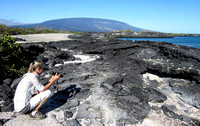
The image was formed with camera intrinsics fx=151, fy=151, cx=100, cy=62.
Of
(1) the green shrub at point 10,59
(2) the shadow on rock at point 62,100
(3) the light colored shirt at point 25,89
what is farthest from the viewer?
(1) the green shrub at point 10,59

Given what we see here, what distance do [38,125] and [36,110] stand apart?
0.40m

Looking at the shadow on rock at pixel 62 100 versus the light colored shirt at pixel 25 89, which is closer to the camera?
the light colored shirt at pixel 25 89

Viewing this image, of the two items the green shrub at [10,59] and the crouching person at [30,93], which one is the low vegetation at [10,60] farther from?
the crouching person at [30,93]

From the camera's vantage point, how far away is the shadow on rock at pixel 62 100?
14.6 feet

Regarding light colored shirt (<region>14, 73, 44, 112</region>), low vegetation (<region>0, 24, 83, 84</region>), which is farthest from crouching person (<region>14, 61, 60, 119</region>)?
low vegetation (<region>0, 24, 83, 84</region>)

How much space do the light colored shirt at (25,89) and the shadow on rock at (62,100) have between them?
738 millimetres

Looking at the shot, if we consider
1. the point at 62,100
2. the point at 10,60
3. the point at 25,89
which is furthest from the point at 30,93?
the point at 10,60

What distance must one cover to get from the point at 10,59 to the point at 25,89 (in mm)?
4307

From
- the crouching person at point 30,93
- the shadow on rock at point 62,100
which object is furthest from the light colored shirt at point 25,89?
A: the shadow on rock at point 62,100

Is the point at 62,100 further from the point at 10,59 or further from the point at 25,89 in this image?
the point at 10,59

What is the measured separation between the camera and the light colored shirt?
11.8 feet

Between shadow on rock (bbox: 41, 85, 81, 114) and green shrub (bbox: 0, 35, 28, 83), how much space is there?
102 inches

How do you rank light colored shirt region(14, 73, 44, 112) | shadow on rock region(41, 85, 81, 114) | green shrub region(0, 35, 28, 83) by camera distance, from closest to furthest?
light colored shirt region(14, 73, 44, 112)
shadow on rock region(41, 85, 81, 114)
green shrub region(0, 35, 28, 83)

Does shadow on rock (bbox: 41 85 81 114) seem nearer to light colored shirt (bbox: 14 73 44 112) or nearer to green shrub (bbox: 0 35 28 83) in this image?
light colored shirt (bbox: 14 73 44 112)
